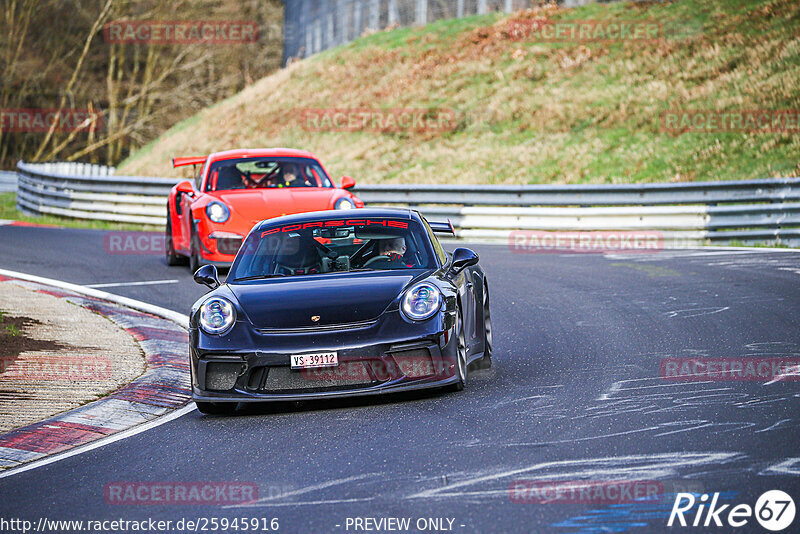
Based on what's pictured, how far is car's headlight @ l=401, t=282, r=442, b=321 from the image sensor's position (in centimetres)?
739

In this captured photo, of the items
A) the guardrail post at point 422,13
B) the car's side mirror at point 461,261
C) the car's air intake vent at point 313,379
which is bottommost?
the car's air intake vent at point 313,379

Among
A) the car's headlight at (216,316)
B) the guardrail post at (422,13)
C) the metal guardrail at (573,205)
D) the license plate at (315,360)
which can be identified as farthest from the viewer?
the guardrail post at (422,13)

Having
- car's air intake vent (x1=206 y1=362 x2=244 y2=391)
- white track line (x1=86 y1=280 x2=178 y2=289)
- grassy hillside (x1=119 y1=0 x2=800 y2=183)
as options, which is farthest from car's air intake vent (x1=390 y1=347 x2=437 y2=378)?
grassy hillside (x1=119 y1=0 x2=800 y2=183)

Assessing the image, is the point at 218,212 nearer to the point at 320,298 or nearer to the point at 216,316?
the point at 216,316

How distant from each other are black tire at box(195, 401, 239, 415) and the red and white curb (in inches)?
10.0

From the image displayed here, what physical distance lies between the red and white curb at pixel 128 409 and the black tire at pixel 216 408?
0.25 metres

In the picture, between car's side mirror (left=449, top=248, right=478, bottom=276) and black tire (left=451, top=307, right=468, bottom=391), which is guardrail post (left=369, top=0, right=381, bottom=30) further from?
black tire (left=451, top=307, right=468, bottom=391)

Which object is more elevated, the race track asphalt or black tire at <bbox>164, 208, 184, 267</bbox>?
black tire at <bbox>164, 208, 184, 267</bbox>

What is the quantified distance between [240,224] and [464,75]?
2670 cm

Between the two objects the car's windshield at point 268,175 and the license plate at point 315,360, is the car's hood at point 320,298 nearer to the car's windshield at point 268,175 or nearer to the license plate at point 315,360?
the license plate at point 315,360

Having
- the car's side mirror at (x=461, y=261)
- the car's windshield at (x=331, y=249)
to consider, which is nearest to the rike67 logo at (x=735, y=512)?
the car's side mirror at (x=461, y=261)

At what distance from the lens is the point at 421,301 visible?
7.49 metres

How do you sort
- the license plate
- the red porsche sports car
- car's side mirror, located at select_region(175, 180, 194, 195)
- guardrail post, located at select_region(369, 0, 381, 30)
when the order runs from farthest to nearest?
guardrail post, located at select_region(369, 0, 381, 30)
car's side mirror, located at select_region(175, 180, 194, 195)
the red porsche sports car
the license plate

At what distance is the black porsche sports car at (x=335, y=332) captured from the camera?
23.6 feet
